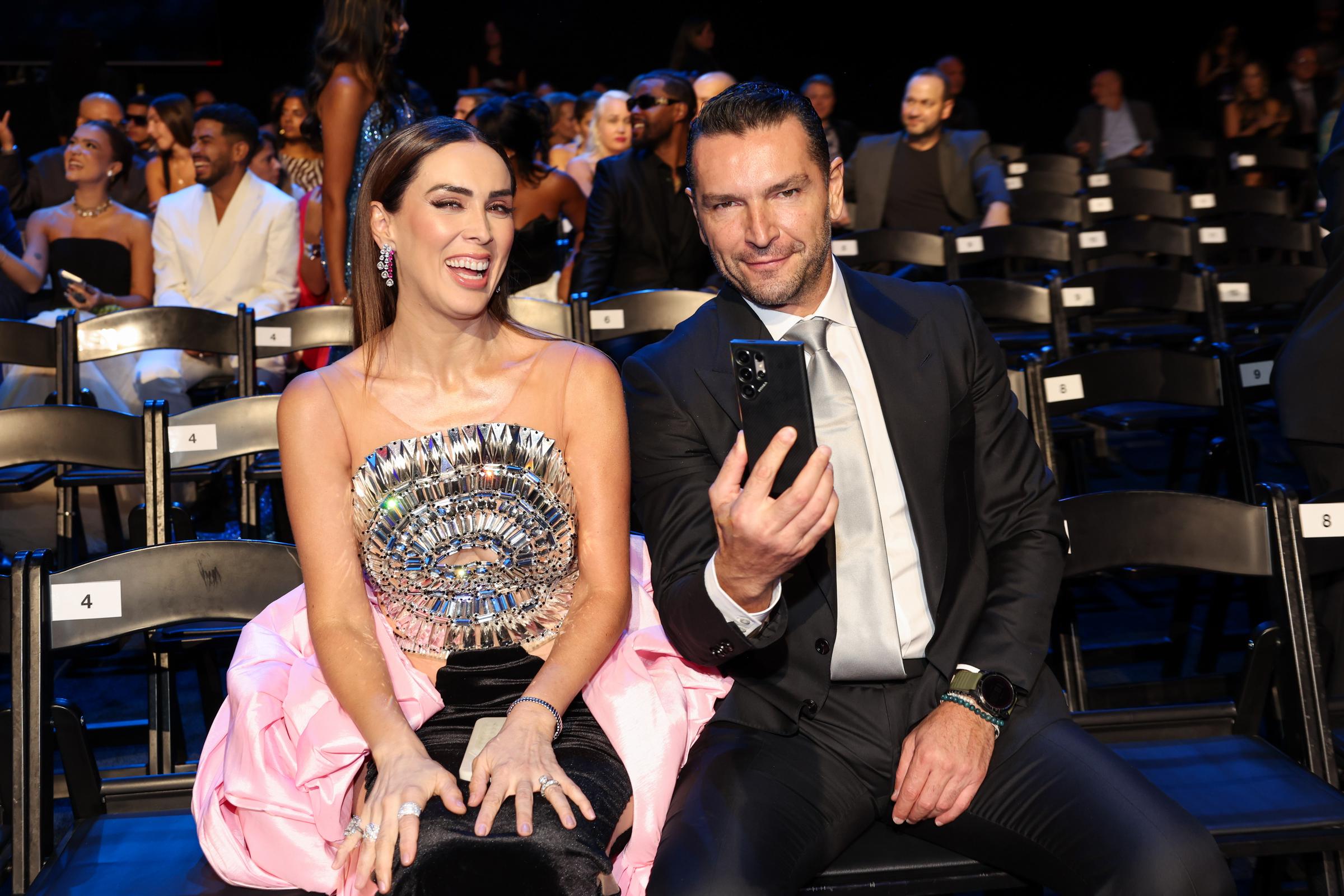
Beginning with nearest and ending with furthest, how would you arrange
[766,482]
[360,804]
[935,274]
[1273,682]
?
[766,482]
[360,804]
[1273,682]
[935,274]

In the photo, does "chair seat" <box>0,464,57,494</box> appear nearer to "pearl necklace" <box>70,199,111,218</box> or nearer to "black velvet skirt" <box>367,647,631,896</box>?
"pearl necklace" <box>70,199,111,218</box>

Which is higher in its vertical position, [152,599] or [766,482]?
[766,482]

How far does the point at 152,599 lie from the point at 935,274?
458 cm

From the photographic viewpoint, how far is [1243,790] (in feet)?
6.42

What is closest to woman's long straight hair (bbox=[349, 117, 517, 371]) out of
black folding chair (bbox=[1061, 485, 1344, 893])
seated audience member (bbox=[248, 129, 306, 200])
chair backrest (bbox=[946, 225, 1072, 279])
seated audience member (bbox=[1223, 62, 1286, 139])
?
black folding chair (bbox=[1061, 485, 1344, 893])

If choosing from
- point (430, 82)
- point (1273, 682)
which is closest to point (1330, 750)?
point (1273, 682)

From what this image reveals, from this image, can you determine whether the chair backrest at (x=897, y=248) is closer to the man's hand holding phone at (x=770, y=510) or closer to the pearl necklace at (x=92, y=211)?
the pearl necklace at (x=92, y=211)

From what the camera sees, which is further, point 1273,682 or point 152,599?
point 1273,682

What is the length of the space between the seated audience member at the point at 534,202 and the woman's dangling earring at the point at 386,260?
212 centimetres

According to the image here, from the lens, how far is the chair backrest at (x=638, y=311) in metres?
3.83

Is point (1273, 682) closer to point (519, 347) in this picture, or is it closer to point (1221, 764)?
point (1221, 764)

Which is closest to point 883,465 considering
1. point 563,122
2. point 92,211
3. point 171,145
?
point 92,211

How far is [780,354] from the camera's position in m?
1.60

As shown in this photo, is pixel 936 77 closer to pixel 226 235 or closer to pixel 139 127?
pixel 226 235
